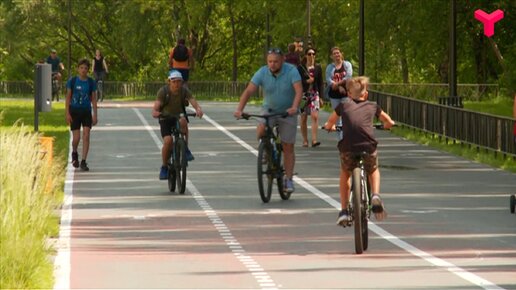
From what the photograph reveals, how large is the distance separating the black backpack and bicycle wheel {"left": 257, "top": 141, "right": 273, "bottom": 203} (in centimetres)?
1417

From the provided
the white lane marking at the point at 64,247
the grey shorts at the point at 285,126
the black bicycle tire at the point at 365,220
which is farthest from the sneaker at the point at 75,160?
the black bicycle tire at the point at 365,220

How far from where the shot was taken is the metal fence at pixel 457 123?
3009 cm

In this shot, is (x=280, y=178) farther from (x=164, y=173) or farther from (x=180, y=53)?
(x=180, y=53)

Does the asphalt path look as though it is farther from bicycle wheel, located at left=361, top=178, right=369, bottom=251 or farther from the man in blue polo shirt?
the man in blue polo shirt

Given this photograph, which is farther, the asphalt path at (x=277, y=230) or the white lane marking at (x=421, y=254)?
Answer: the asphalt path at (x=277, y=230)

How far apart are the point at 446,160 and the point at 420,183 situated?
536cm

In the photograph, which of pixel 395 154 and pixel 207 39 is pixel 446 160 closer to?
pixel 395 154

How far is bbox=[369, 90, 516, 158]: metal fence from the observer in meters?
30.1

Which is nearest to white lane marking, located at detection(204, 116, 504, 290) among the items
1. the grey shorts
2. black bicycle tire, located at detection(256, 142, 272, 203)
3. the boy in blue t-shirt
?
black bicycle tire, located at detection(256, 142, 272, 203)

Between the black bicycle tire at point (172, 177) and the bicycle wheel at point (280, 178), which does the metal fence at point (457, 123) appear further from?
the bicycle wheel at point (280, 178)

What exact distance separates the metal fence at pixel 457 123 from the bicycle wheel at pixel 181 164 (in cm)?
746

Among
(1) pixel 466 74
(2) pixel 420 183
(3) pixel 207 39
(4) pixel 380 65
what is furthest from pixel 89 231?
(3) pixel 207 39

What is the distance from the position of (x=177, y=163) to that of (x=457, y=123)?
1170 cm

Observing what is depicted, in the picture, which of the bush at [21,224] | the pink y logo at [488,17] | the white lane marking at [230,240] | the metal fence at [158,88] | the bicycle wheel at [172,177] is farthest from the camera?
the metal fence at [158,88]
